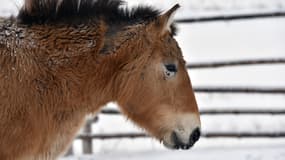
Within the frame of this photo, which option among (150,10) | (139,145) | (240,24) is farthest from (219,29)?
(150,10)

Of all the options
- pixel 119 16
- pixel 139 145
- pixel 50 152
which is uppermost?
pixel 119 16

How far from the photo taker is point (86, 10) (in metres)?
4.52

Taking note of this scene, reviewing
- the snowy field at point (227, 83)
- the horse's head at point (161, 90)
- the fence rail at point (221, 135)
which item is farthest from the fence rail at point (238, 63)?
the horse's head at point (161, 90)

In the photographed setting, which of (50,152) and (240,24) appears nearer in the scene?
(50,152)

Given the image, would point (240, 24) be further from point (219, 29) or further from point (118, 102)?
point (118, 102)

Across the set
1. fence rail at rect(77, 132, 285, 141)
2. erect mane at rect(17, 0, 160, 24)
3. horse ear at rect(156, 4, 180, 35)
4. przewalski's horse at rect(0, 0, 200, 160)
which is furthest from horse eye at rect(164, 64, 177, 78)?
fence rail at rect(77, 132, 285, 141)

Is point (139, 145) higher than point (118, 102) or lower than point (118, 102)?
lower

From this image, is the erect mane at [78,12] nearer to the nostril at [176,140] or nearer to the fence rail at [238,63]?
the nostril at [176,140]

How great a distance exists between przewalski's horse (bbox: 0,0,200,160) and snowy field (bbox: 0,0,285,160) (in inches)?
123

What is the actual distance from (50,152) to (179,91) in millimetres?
1040

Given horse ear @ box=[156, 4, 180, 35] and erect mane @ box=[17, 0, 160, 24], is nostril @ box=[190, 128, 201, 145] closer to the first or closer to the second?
horse ear @ box=[156, 4, 180, 35]

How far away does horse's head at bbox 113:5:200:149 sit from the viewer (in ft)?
14.7

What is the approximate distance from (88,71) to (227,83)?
6208mm

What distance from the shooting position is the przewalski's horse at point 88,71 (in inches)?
163
